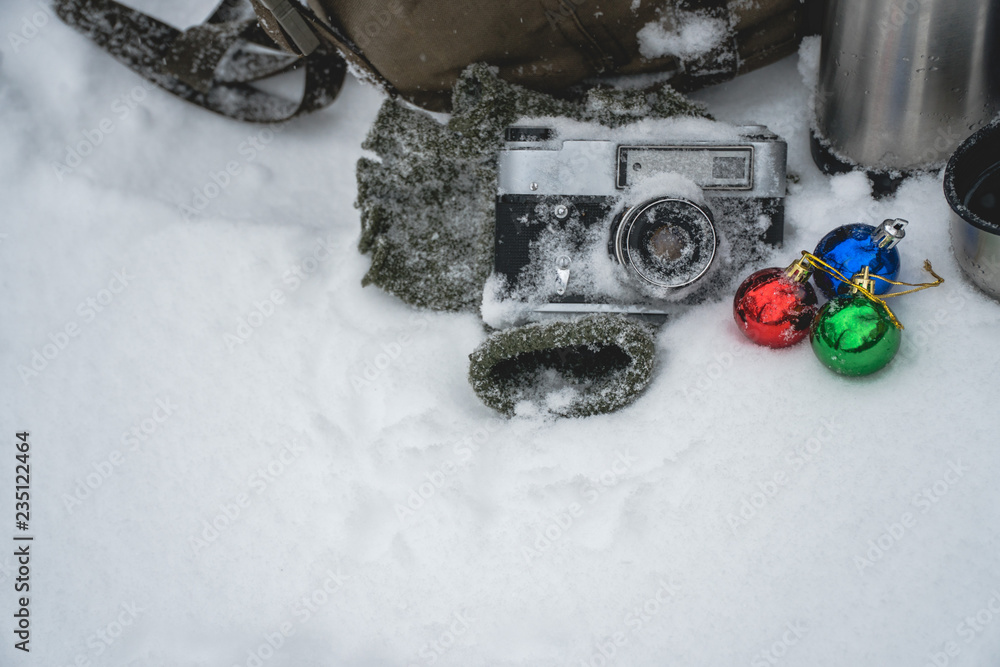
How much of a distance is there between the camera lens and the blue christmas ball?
0.14 metres

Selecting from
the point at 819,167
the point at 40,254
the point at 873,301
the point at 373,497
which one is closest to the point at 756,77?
the point at 819,167

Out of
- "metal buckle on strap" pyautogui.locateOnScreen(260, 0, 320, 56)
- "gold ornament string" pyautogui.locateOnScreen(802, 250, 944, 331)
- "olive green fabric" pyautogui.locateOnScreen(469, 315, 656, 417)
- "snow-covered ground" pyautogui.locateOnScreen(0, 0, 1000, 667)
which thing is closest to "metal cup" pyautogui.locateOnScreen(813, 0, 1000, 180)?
"snow-covered ground" pyautogui.locateOnScreen(0, 0, 1000, 667)

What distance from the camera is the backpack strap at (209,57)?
1182 mm

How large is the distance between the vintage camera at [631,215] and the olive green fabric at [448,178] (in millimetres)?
54

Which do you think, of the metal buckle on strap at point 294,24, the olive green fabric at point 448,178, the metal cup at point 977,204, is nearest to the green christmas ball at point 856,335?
the metal cup at point 977,204

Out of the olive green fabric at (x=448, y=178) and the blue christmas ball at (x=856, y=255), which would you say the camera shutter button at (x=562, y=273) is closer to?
the olive green fabric at (x=448, y=178)

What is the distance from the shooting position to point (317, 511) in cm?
96

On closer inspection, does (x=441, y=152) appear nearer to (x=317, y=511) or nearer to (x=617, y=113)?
(x=617, y=113)

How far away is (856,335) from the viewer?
822 mm

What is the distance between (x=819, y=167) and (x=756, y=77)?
19 cm

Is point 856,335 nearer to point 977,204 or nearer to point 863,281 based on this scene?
point 863,281

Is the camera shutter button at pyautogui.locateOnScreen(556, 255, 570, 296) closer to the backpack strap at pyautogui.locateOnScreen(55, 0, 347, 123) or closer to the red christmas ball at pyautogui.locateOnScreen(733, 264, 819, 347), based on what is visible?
the red christmas ball at pyautogui.locateOnScreen(733, 264, 819, 347)

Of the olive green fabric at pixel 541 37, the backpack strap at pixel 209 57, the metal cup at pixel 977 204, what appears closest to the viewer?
the metal cup at pixel 977 204

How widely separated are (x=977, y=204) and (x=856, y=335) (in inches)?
10.2
